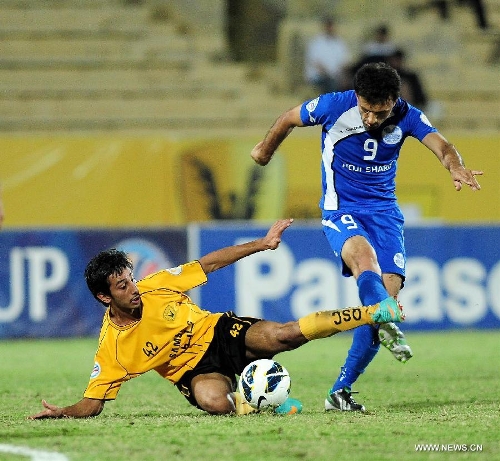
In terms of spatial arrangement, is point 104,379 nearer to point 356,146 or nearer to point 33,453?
point 33,453

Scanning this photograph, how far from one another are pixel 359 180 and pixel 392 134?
0.37 metres

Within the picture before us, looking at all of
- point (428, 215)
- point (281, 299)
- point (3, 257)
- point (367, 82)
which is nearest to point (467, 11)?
point (428, 215)

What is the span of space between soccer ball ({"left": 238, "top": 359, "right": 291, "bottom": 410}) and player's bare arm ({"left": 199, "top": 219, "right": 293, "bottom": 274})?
28.0 inches

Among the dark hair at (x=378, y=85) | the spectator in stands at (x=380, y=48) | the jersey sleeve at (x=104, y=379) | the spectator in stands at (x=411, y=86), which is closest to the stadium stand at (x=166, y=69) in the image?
the spectator in stands at (x=411, y=86)

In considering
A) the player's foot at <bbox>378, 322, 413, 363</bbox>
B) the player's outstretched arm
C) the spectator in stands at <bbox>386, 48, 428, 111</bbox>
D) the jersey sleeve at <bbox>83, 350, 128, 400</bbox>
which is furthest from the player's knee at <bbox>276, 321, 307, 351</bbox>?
the spectator in stands at <bbox>386, 48, 428, 111</bbox>

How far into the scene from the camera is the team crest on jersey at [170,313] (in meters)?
7.15

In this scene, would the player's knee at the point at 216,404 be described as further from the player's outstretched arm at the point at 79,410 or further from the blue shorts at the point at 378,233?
the blue shorts at the point at 378,233

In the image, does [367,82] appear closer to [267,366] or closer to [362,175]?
[362,175]

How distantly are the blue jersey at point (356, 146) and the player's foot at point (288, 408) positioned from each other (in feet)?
4.41

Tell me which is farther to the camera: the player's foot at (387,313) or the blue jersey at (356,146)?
the blue jersey at (356,146)

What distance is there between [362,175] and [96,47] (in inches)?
474

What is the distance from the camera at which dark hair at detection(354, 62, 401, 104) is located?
701 cm

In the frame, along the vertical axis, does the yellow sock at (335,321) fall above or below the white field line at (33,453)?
above

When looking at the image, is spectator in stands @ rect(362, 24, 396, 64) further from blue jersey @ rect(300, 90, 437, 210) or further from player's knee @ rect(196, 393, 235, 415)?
player's knee @ rect(196, 393, 235, 415)
